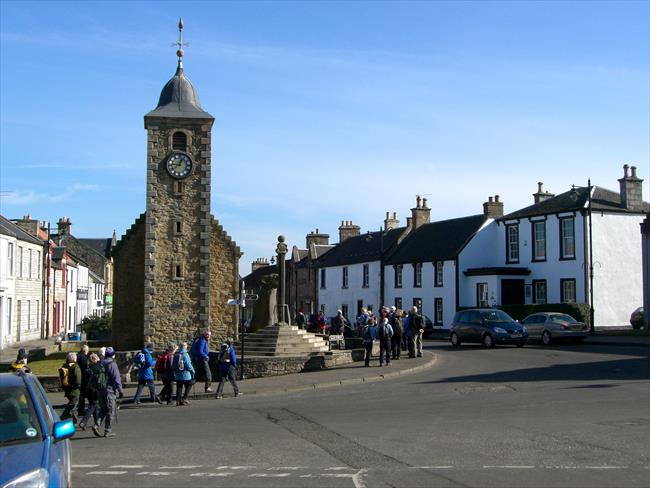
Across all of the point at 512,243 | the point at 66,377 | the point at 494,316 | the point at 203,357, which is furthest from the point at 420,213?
the point at 66,377

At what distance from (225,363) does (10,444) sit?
13.5 metres

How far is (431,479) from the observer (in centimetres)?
908

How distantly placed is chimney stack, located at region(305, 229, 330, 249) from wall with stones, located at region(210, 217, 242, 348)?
4148cm

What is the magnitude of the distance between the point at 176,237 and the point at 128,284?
3.76m

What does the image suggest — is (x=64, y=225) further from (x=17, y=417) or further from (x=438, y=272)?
(x=17, y=417)

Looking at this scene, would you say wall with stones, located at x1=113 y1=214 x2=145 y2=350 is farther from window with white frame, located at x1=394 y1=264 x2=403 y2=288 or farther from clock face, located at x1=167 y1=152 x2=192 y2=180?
window with white frame, located at x1=394 y1=264 x2=403 y2=288

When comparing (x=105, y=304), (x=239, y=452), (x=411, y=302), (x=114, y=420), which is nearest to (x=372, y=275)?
(x=411, y=302)

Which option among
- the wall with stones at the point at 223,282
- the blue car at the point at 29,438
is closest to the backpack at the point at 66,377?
the blue car at the point at 29,438

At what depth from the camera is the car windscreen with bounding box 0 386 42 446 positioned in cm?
689

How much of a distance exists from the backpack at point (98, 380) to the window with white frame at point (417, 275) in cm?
4210

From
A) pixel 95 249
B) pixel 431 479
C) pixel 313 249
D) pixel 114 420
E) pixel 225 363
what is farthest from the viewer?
pixel 95 249

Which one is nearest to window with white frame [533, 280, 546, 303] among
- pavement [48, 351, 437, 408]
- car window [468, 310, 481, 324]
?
car window [468, 310, 481, 324]

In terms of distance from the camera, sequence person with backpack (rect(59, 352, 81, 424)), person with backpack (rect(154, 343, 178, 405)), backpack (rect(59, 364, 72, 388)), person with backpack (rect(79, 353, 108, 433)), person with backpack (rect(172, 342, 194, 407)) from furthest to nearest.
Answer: person with backpack (rect(154, 343, 178, 405))
person with backpack (rect(172, 342, 194, 407))
backpack (rect(59, 364, 72, 388))
person with backpack (rect(59, 352, 81, 424))
person with backpack (rect(79, 353, 108, 433))

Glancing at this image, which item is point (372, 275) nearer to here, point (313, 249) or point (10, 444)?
point (313, 249)
